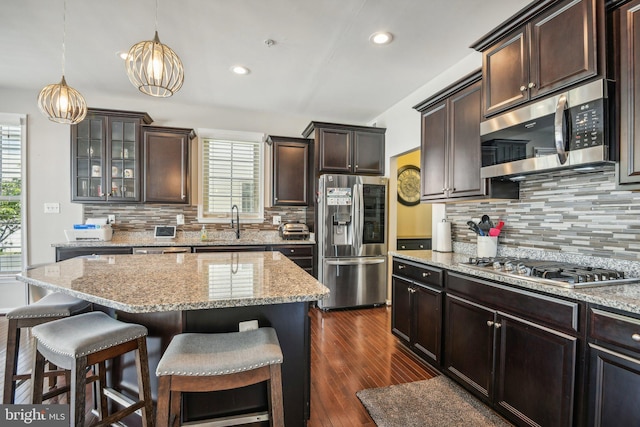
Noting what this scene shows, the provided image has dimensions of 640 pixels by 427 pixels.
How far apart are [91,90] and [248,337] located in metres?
4.21

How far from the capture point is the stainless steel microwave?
150 centimetres

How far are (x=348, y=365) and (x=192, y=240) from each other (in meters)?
2.62

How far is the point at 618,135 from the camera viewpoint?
4.81ft

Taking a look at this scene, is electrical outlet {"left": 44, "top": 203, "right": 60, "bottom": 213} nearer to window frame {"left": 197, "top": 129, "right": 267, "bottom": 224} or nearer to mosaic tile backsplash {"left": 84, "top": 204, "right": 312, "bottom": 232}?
mosaic tile backsplash {"left": 84, "top": 204, "right": 312, "bottom": 232}

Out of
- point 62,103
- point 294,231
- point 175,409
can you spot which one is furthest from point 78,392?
point 294,231

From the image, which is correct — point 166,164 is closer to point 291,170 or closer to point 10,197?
point 291,170

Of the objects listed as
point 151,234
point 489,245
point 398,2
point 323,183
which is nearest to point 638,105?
point 489,245

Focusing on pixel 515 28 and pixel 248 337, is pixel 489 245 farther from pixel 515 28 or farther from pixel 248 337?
pixel 248 337

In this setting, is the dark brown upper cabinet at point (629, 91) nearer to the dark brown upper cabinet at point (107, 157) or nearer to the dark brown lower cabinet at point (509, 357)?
the dark brown lower cabinet at point (509, 357)

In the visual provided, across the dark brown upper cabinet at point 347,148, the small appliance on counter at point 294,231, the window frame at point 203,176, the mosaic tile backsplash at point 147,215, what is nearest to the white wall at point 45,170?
the mosaic tile backsplash at point 147,215

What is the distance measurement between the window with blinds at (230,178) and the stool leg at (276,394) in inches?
135

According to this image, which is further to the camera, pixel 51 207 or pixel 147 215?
pixel 147 215

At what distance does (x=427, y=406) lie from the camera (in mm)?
1934

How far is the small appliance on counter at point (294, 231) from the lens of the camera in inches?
164
